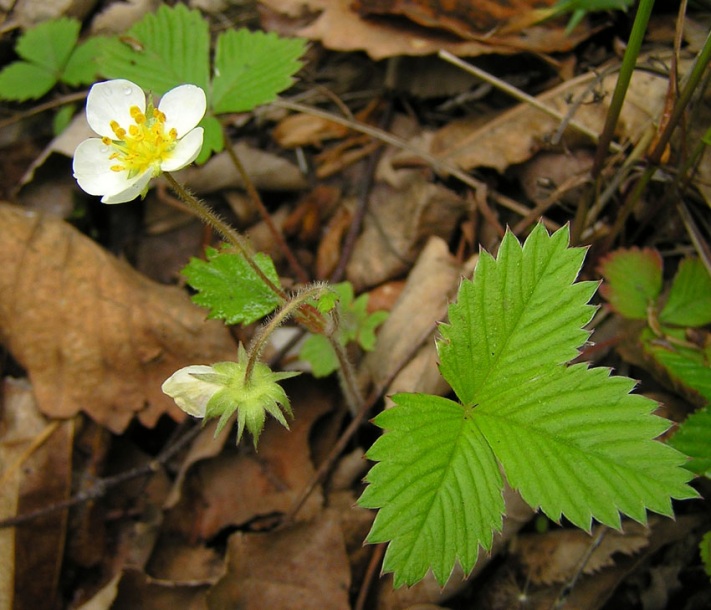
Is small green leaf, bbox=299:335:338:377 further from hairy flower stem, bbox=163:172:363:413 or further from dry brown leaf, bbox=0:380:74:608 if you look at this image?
dry brown leaf, bbox=0:380:74:608

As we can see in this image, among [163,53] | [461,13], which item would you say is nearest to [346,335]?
[163,53]

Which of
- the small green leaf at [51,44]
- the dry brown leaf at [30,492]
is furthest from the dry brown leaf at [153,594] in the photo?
the small green leaf at [51,44]

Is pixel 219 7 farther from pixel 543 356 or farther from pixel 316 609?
pixel 316 609

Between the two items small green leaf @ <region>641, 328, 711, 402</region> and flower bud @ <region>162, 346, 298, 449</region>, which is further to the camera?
small green leaf @ <region>641, 328, 711, 402</region>

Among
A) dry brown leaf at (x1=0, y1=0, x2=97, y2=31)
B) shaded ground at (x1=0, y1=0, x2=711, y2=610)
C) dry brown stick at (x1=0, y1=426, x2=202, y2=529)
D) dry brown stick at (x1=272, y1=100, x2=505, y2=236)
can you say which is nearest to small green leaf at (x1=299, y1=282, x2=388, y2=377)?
shaded ground at (x1=0, y1=0, x2=711, y2=610)

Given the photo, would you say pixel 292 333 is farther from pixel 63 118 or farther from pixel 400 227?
pixel 63 118

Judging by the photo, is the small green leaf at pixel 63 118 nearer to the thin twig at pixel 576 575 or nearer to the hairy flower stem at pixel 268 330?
the hairy flower stem at pixel 268 330

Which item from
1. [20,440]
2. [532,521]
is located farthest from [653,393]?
[20,440]
